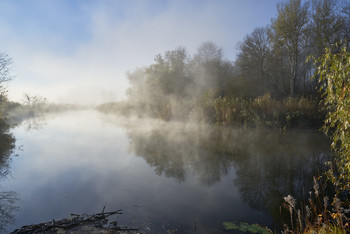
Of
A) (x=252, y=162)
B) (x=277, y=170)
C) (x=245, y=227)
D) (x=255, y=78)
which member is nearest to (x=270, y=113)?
(x=252, y=162)

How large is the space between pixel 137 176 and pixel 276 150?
5272mm

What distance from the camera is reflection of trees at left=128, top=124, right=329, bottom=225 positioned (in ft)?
12.4

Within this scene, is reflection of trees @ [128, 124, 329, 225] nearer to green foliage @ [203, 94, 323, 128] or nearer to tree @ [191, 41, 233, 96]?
green foliage @ [203, 94, 323, 128]

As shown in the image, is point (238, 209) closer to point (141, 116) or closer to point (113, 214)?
point (113, 214)

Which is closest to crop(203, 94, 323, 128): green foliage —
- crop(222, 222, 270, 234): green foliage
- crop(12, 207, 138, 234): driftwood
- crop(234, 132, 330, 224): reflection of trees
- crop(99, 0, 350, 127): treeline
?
crop(99, 0, 350, 127): treeline

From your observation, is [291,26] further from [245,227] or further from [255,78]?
[245,227]

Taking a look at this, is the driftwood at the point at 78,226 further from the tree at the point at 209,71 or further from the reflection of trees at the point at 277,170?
the tree at the point at 209,71

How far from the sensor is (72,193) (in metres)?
3.80

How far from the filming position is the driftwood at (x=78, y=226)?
244cm

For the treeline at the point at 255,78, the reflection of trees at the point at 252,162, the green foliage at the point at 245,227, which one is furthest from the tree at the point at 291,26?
the green foliage at the point at 245,227

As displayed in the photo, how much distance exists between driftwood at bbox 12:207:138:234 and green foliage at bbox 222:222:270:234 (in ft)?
4.55

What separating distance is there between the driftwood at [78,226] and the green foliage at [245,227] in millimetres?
1387

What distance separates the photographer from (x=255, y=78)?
25609mm

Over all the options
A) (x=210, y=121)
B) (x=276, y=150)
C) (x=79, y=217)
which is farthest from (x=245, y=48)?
(x=79, y=217)
